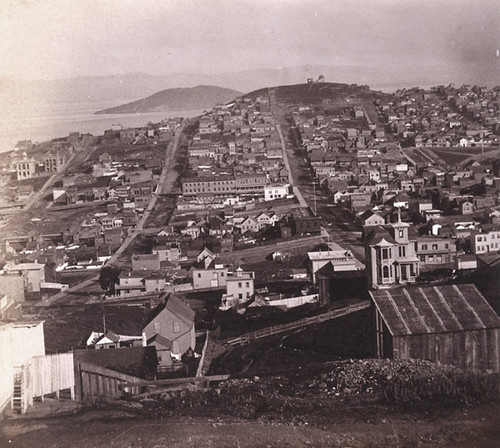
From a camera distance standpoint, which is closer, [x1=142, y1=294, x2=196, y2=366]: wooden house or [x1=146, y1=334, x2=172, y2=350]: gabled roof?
[x1=146, y1=334, x2=172, y2=350]: gabled roof

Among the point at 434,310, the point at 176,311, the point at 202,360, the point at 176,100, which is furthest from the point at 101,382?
the point at 176,100

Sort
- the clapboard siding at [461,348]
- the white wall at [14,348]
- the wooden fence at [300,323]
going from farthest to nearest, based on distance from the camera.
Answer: the wooden fence at [300,323] < the clapboard siding at [461,348] < the white wall at [14,348]

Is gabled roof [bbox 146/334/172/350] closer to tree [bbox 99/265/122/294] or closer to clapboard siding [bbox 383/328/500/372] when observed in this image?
clapboard siding [bbox 383/328/500/372]

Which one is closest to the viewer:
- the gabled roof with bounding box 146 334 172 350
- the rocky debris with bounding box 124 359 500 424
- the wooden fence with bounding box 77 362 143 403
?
the rocky debris with bounding box 124 359 500 424

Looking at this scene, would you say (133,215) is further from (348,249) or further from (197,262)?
(348,249)

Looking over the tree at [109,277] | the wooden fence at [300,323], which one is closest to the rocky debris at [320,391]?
the wooden fence at [300,323]

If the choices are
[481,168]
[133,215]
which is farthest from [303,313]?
[481,168]

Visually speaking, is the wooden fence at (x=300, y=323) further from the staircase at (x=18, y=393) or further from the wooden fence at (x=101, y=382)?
the staircase at (x=18, y=393)

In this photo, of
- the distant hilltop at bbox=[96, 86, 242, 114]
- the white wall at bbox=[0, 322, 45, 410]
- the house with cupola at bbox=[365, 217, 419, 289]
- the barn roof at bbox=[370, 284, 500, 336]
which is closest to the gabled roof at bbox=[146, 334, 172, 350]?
the white wall at bbox=[0, 322, 45, 410]

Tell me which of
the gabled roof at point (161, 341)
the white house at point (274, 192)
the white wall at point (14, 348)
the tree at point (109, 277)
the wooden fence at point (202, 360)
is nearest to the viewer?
the white wall at point (14, 348)
